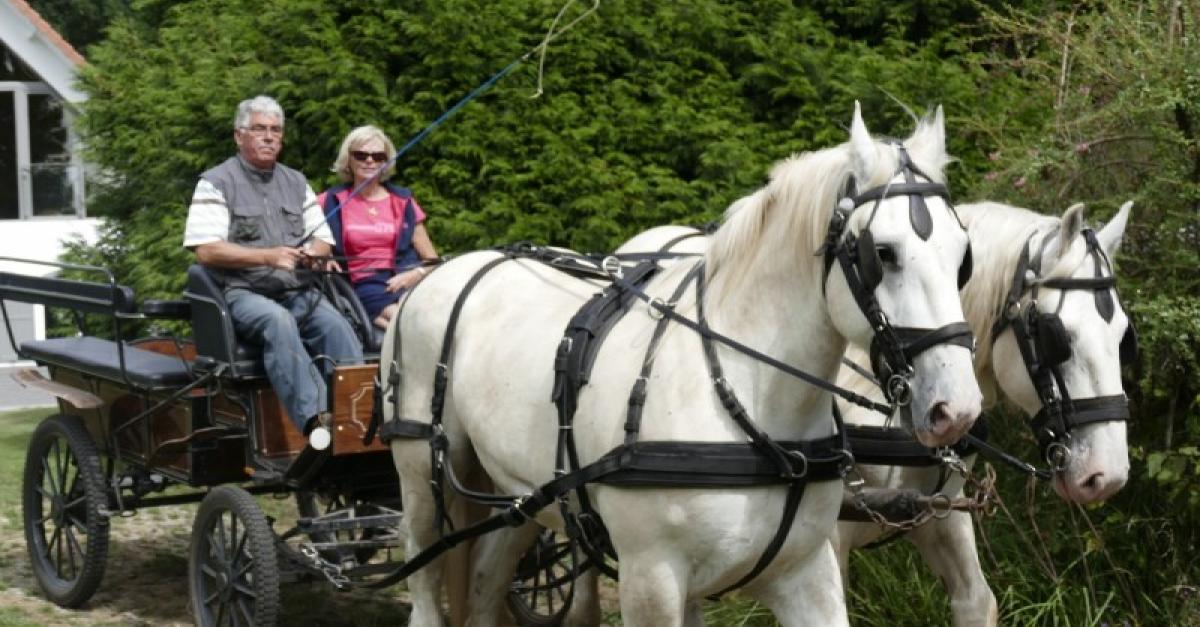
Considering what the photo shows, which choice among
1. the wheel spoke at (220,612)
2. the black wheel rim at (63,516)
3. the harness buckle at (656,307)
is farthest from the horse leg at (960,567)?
the black wheel rim at (63,516)

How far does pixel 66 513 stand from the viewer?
7.62m

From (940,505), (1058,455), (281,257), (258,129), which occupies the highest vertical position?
(258,129)

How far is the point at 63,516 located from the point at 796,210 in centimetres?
480

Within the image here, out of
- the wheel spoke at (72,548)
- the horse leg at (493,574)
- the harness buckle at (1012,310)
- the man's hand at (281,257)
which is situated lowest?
the wheel spoke at (72,548)

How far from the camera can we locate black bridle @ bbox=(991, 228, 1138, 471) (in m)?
4.62

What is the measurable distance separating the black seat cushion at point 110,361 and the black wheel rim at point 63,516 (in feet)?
1.37

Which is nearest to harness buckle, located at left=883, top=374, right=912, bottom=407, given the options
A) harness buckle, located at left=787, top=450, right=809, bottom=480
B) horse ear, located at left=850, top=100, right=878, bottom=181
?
harness buckle, located at left=787, top=450, right=809, bottom=480

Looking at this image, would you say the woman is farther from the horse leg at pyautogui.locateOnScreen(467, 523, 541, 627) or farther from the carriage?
the horse leg at pyautogui.locateOnScreen(467, 523, 541, 627)

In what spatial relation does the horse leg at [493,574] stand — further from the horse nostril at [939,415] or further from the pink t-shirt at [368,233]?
the horse nostril at [939,415]

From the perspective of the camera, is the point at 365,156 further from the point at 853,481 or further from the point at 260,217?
the point at 853,481

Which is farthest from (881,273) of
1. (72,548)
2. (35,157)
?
(35,157)

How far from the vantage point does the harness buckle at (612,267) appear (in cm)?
521

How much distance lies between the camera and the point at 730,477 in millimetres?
4125

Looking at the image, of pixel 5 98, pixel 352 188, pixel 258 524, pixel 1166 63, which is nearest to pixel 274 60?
pixel 352 188
